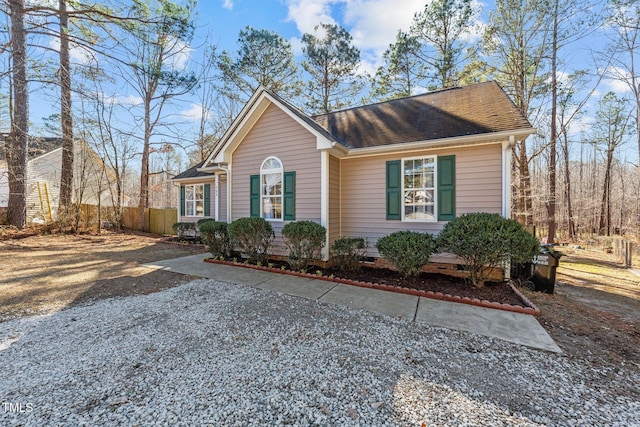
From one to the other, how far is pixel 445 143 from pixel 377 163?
5.69 feet

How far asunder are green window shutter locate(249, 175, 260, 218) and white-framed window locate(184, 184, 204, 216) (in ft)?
21.4

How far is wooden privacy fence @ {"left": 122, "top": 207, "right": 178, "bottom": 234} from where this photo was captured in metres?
15.2

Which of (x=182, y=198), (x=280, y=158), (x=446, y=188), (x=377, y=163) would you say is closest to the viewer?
(x=446, y=188)

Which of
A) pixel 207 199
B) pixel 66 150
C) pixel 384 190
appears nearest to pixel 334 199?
pixel 384 190

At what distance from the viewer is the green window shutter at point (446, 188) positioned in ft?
20.2

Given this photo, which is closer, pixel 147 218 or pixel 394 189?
pixel 394 189

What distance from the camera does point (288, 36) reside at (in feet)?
50.1

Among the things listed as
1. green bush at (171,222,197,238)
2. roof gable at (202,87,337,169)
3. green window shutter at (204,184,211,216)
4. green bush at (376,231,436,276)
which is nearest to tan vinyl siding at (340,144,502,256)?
green bush at (376,231,436,276)

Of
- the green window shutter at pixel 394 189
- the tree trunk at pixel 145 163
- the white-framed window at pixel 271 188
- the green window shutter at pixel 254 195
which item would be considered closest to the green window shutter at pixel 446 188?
the green window shutter at pixel 394 189

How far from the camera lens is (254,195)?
25.8 ft

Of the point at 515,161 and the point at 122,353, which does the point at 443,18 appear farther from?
the point at 122,353

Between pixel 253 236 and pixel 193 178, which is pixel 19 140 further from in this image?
pixel 253 236

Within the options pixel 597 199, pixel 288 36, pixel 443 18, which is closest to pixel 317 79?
pixel 288 36

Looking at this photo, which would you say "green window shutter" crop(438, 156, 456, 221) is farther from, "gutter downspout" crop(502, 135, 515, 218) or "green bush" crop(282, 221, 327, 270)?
"green bush" crop(282, 221, 327, 270)
